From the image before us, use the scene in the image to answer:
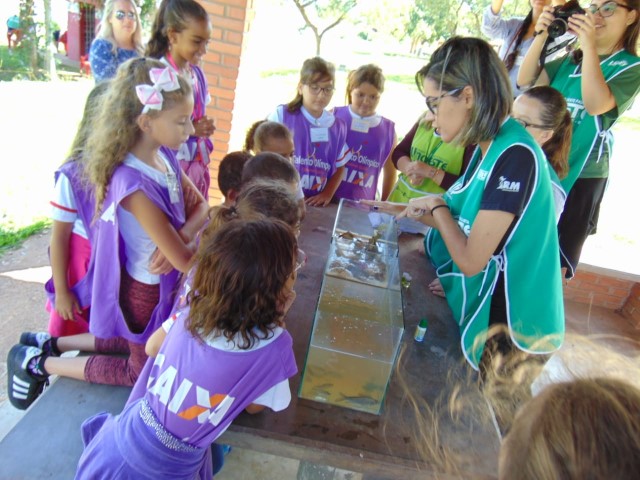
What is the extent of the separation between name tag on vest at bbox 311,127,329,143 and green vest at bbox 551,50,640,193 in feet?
4.74

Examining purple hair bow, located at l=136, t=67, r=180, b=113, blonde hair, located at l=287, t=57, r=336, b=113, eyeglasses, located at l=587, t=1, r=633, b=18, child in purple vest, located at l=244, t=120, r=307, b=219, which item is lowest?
child in purple vest, located at l=244, t=120, r=307, b=219

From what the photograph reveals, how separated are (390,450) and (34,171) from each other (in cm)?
612

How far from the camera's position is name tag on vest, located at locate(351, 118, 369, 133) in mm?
3170

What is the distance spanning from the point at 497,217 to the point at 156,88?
4.63 feet

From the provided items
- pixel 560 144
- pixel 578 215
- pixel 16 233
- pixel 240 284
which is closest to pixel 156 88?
pixel 240 284

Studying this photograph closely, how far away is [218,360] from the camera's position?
4.05 feet

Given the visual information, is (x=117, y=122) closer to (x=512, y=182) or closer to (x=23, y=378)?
(x=23, y=378)

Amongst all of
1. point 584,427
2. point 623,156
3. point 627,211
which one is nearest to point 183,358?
point 584,427

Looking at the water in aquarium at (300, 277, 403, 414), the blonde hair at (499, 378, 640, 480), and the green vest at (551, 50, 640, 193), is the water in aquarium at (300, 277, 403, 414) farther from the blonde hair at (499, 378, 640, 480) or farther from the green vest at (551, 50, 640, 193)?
the green vest at (551, 50, 640, 193)

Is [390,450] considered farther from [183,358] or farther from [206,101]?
[206,101]

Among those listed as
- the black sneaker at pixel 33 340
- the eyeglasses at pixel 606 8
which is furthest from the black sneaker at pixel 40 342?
the eyeglasses at pixel 606 8

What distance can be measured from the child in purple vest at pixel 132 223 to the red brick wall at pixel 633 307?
440 centimetres

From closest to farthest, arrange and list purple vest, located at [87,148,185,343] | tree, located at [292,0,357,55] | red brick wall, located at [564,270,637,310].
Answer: purple vest, located at [87,148,185,343]
red brick wall, located at [564,270,637,310]
tree, located at [292,0,357,55]

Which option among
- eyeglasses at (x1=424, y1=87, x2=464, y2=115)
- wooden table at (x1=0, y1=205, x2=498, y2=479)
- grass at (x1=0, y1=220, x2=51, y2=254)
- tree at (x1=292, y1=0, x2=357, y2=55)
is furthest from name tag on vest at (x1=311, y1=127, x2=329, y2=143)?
tree at (x1=292, y1=0, x2=357, y2=55)
